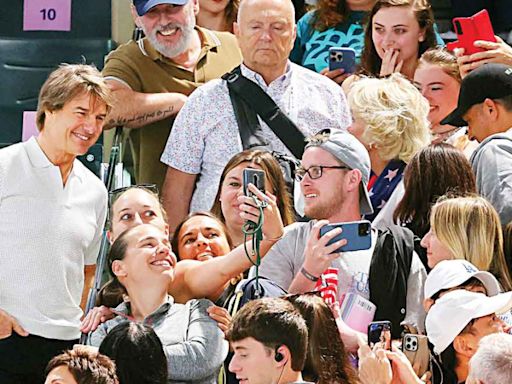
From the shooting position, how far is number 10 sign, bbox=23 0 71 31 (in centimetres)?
978

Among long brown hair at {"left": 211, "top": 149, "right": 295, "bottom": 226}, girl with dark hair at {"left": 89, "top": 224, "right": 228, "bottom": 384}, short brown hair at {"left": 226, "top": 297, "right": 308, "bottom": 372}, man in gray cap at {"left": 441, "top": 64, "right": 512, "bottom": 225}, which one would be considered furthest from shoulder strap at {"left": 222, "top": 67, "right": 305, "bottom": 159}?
short brown hair at {"left": 226, "top": 297, "right": 308, "bottom": 372}

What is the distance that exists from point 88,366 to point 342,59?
3115 mm

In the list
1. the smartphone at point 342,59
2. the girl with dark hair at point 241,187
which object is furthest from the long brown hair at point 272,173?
the smartphone at point 342,59

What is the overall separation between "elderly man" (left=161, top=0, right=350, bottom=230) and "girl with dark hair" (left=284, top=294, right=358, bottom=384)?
1787mm

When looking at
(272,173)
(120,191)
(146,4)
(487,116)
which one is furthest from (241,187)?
(146,4)

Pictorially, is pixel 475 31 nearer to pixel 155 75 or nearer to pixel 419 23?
pixel 419 23

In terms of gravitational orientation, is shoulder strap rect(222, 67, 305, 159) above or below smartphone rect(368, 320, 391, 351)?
above

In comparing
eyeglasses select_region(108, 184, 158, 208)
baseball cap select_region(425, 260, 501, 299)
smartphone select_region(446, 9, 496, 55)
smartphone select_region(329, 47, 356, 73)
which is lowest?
eyeglasses select_region(108, 184, 158, 208)

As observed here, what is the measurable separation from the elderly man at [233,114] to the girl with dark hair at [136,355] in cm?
170

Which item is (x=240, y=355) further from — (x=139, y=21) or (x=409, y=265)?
(x=139, y=21)

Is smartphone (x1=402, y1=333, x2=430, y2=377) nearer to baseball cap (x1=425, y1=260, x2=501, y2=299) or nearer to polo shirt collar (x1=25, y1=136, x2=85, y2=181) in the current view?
baseball cap (x1=425, y1=260, x2=501, y2=299)

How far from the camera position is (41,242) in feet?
22.9

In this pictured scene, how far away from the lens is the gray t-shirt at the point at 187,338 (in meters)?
6.52

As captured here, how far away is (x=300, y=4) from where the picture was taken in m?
10.5
